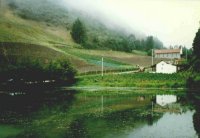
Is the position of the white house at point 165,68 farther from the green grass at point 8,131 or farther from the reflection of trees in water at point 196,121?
the green grass at point 8,131

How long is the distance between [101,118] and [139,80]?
66.6 metres

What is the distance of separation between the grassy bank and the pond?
104 ft

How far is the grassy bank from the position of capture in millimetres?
113463

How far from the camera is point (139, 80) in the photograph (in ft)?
397

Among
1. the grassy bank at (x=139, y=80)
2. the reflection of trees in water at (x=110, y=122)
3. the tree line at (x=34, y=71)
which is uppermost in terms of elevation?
the tree line at (x=34, y=71)

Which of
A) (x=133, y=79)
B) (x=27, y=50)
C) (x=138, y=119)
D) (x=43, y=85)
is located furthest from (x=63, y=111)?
(x=27, y=50)

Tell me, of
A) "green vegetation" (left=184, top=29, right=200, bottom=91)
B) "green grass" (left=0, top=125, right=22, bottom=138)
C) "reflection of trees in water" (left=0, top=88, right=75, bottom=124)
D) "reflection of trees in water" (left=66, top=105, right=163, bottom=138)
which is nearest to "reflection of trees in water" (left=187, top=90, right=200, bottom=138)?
"reflection of trees in water" (left=66, top=105, right=163, bottom=138)

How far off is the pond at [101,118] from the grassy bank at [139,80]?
31.6 m

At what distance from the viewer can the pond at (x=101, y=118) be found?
44875mm

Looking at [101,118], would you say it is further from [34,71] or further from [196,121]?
[34,71]

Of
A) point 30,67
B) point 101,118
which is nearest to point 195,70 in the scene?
point 30,67

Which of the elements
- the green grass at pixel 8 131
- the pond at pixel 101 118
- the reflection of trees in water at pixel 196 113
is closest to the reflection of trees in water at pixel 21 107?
the pond at pixel 101 118

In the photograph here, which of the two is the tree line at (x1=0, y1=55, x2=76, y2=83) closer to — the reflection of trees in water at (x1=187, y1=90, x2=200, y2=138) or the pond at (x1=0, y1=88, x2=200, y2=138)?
the pond at (x1=0, y1=88, x2=200, y2=138)

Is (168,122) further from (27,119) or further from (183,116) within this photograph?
(27,119)
